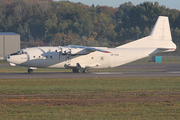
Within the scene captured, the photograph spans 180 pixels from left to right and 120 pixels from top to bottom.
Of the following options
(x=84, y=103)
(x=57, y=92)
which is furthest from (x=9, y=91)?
(x=84, y=103)

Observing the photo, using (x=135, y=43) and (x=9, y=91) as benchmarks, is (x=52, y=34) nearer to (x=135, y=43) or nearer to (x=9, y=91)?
(x=135, y=43)

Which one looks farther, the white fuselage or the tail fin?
the tail fin

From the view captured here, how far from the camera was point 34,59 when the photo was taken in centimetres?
3369

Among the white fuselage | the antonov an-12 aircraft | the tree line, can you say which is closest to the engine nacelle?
the antonov an-12 aircraft

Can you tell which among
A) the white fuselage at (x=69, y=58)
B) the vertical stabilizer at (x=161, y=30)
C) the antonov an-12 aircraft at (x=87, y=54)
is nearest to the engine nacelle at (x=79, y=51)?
the antonov an-12 aircraft at (x=87, y=54)

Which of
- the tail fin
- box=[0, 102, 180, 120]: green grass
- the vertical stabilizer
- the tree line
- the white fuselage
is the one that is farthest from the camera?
the tree line

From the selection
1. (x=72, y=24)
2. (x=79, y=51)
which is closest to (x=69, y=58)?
(x=79, y=51)

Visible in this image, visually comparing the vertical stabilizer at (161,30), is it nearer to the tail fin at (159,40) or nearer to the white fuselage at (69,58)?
the tail fin at (159,40)

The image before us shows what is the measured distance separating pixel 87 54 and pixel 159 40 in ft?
35.4

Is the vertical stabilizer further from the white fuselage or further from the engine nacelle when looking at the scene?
the engine nacelle

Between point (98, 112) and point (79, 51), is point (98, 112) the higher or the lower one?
the lower one

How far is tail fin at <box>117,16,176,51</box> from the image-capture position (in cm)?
3716

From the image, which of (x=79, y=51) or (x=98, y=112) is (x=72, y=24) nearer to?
(x=79, y=51)

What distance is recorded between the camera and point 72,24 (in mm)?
114812
